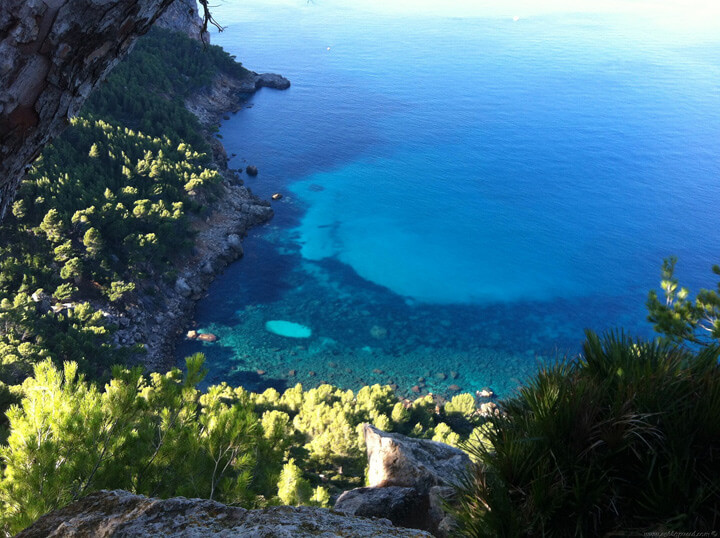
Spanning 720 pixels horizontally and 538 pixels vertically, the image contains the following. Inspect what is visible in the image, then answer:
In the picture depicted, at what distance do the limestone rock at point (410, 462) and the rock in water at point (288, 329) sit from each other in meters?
20.0

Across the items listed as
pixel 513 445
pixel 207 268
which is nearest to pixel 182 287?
pixel 207 268

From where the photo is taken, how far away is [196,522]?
3.41m

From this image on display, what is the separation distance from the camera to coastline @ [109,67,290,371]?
26.8 m

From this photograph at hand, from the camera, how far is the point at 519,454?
128 inches

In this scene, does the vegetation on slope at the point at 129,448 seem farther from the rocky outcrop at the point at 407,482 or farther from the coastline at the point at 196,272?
the coastline at the point at 196,272

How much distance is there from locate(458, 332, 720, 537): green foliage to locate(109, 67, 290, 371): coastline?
81.9 feet

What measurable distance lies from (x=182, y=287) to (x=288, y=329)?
23.7 ft

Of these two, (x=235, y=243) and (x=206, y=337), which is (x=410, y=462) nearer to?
(x=206, y=337)

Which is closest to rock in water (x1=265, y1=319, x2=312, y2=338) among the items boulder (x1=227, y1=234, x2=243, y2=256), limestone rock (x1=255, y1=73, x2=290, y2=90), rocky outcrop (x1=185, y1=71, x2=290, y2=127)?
boulder (x1=227, y1=234, x2=243, y2=256)

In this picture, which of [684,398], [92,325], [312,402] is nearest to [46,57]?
[684,398]

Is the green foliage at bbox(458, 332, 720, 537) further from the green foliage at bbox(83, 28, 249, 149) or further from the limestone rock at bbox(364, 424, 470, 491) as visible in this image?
the green foliage at bbox(83, 28, 249, 149)

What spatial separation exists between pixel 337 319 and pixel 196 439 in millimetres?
25890

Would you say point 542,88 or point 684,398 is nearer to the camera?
point 684,398

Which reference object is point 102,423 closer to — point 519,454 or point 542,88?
point 519,454
